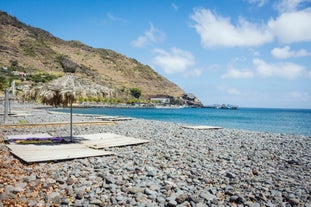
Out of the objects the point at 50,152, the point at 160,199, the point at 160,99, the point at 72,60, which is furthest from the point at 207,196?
the point at 72,60

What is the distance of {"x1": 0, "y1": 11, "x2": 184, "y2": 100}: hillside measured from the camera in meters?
111

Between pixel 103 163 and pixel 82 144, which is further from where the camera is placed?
pixel 82 144

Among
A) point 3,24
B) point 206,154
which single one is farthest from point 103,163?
point 3,24

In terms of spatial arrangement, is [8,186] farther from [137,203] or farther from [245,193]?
[245,193]

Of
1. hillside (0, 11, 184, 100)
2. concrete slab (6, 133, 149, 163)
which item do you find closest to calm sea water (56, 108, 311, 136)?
concrete slab (6, 133, 149, 163)

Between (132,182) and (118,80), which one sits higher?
(118,80)

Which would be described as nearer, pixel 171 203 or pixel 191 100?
pixel 171 203

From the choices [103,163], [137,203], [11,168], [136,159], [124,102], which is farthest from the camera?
[124,102]

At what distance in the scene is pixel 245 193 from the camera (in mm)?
5008

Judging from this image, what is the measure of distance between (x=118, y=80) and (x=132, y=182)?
456ft

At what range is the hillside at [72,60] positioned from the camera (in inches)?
4365

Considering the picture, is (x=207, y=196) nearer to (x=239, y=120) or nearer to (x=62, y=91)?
(x=62, y=91)

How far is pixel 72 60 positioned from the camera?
5502 inches

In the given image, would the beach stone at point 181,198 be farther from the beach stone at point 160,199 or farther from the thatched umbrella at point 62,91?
the thatched umbrella at point 62,91
